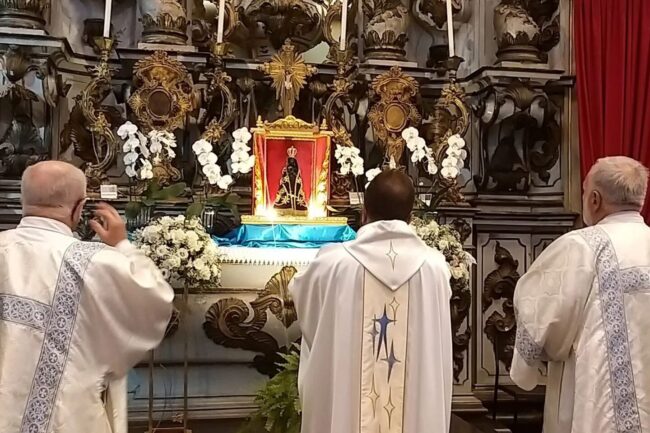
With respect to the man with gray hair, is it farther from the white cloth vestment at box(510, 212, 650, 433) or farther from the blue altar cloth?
the blue altar cloth

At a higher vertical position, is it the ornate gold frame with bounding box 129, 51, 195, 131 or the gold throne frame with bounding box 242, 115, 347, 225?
A: the ornate gold frame with bounding box 129, 51, 195, 131

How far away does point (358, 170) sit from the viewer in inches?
222

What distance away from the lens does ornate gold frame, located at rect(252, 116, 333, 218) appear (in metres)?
5.60

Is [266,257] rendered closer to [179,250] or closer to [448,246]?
[179,250]

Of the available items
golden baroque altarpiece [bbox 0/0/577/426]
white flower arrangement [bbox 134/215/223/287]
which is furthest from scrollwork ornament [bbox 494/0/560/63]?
white flower arrangement [bbox 134/215/223/287]

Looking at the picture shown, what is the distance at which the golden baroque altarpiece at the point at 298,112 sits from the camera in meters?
5.21

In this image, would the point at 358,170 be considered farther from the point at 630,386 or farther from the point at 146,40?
the point at 630,386

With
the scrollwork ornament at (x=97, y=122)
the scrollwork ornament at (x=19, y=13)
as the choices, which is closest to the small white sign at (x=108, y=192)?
the scrollwork ornament at (x=97, y=122)

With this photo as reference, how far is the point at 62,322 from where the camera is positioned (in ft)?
10.4

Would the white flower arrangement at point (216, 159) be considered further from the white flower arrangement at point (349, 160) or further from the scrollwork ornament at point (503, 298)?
the scrollwork ornament at point (503, 298)

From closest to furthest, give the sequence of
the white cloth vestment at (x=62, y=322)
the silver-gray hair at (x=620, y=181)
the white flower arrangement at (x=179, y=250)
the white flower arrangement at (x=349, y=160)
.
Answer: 1. the white cloth vestment at (x=62, y=322)
2. the silver-gray hair at (x=620, y=181)
3. the white flower arrangement at (x=179, y=250)
4. the white flower arrangement at (x=349, y=160)

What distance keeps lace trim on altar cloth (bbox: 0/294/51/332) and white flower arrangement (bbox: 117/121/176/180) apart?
6.78 feet

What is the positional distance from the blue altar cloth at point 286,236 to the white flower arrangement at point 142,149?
1.98 ft

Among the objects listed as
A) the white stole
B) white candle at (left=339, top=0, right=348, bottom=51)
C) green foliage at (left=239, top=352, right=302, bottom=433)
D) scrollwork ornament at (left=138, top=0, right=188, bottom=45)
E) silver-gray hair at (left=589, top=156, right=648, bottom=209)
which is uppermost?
scrollwork ornament at (left=138, top=0, right=188, bottom=45)
